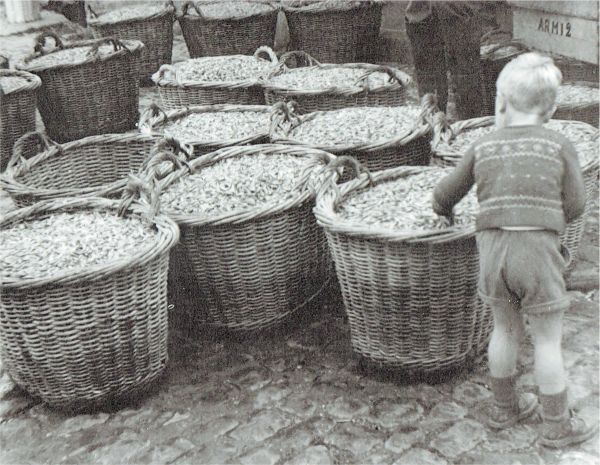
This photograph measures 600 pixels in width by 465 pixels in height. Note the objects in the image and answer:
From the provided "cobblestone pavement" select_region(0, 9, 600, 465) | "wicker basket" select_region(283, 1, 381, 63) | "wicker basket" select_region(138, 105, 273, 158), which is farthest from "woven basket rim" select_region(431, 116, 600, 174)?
"wicker basket" select_region(283, 1, 381, 63)

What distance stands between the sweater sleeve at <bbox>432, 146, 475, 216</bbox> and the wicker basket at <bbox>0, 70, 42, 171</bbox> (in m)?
3.79

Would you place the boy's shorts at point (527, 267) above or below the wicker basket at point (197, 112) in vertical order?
above

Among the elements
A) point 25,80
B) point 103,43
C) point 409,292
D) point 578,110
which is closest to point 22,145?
point 25,80

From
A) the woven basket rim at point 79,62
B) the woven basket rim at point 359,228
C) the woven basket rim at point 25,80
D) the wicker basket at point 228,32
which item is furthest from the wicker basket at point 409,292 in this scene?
the wicker basket at point 228,32

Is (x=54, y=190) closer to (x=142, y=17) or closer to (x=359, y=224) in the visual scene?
(x=359, y=224)

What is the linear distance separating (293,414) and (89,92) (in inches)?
153

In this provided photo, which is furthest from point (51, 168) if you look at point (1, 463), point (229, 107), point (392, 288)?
point (392, 288)

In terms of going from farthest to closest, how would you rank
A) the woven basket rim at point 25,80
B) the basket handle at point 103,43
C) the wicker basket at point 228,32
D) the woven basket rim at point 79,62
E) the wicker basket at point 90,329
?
the wicker basket at point 228,32 < the basket handle at point 103,43 < the woven basket rim at point 79,62 < the woven basket rim at point 25,80 < the wicker basket at point 90,329

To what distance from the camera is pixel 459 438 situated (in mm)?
2844

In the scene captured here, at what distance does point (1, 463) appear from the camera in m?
2.96

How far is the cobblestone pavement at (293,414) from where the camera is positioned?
2828 mm

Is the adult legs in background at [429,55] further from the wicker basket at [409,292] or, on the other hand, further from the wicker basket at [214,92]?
the wicker basket at [409,292]

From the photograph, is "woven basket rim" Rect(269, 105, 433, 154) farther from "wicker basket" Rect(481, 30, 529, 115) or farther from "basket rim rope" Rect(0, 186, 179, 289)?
"wicker basket" Rect(481, 30, 529, 115)

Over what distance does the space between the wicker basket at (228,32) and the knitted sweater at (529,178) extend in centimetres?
523
